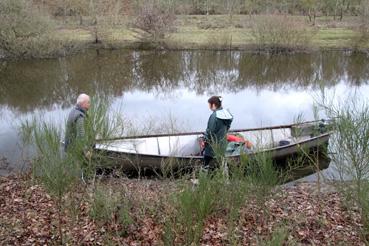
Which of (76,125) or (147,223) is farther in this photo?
(147,223)

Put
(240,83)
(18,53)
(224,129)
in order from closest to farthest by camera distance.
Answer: (224,129) < (240,83) < (18,53)

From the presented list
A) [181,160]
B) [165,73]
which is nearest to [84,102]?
[181,160]

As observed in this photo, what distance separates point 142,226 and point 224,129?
2.54 m

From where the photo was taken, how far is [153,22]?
34062mm

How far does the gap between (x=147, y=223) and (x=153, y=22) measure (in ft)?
95.6

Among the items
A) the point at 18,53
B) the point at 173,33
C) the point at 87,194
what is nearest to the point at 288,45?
the point at 173,33

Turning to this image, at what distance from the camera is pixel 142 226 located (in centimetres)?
658

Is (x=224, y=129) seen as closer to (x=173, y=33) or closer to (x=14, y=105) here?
(x=14, y=105)

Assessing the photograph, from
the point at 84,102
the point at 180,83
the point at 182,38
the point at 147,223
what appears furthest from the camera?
the point at 182,38

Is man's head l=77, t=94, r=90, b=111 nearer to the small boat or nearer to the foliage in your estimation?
the foliage

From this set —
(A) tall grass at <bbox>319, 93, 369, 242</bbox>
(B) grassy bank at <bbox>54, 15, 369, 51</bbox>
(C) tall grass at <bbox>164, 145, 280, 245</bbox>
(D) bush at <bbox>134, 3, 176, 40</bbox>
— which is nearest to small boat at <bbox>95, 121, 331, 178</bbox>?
(A) tall grass at <bbox>319, 93, 369, 242</bbox>

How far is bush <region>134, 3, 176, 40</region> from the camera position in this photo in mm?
34062

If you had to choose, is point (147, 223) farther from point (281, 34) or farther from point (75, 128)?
point (281, 34)

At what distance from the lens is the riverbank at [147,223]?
623 centimetres
